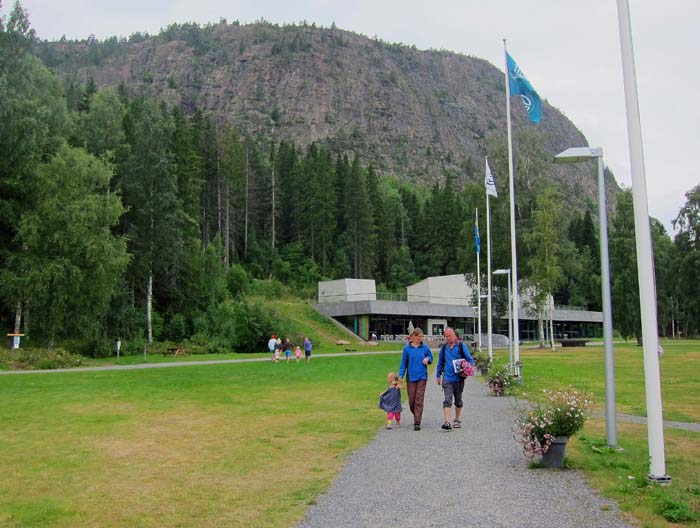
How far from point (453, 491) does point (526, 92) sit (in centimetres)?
1323

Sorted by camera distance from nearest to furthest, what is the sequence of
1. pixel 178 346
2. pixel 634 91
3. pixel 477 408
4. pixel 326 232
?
pixel 634 91
pixel 477 408
pixel 178 346
pixel 326 232

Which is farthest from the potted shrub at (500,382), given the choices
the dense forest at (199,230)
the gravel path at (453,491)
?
the dense forest at (199,230)

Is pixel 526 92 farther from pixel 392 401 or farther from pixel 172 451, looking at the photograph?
pixel 172 451

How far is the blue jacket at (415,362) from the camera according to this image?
1209cm

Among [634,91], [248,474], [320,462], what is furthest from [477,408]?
[634,91]

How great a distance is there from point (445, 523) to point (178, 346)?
41826 millimetres

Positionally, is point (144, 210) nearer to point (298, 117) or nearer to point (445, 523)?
point (445, 523)

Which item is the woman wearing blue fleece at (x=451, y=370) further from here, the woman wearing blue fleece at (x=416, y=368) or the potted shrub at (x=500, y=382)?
the potted shrub at (x=500, y=382)

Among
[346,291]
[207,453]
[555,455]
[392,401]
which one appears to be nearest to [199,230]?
[346,291]

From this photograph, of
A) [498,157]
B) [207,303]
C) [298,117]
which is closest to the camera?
[207,303]

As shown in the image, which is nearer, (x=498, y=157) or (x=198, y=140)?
(x=498, y=157)

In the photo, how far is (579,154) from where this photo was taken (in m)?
10.4

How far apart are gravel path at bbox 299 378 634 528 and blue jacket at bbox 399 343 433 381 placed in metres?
1.40

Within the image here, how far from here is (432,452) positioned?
32.0 ft
